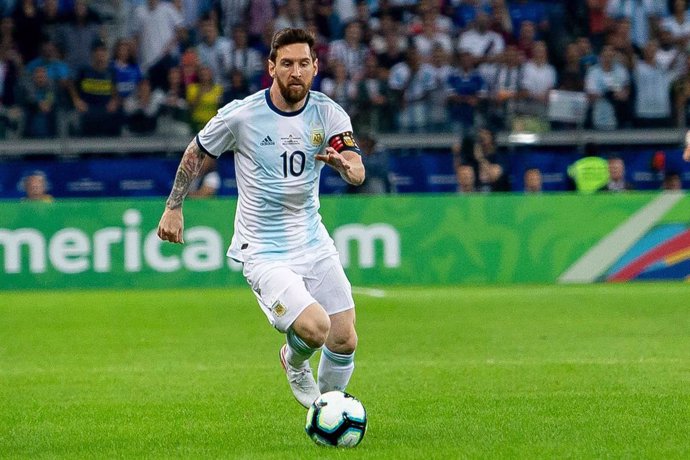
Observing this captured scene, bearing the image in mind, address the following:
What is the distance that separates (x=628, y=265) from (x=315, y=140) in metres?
12.7

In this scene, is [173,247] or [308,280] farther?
[173,247]

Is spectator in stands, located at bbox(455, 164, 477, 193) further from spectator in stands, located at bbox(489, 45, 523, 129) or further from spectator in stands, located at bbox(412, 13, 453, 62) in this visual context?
spectator in stands, located at bbox(412, 13, 453, 62)

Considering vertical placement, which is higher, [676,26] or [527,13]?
[527,13]

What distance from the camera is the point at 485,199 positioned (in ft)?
64.2

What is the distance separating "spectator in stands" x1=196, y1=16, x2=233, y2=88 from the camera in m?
21.8

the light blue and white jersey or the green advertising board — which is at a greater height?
the light blue and white jersey

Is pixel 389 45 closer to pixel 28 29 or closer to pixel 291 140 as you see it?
pixel 28 29

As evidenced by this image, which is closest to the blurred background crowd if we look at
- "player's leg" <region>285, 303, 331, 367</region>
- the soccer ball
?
"player's leg" <region>285, 303, 331, 367</region>

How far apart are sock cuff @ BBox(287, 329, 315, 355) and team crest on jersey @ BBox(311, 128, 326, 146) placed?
105 cm

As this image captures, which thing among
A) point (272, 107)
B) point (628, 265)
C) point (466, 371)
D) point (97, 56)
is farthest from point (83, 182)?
point (272, 107)

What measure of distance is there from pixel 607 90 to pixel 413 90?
3.13m

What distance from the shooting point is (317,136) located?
7434 millimetres

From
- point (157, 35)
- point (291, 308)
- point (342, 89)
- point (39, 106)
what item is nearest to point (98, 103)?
point (39, 106)

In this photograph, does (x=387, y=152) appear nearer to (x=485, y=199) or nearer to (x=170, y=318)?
(x=485, y=199)
